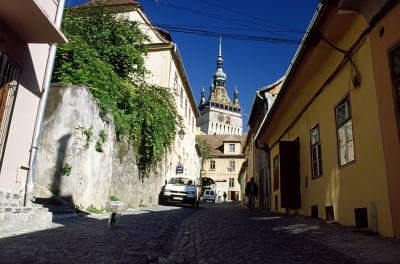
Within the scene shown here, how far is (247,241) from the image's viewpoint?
5.50 meters

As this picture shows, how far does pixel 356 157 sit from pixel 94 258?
16.9 feet

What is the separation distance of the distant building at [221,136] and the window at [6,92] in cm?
5146

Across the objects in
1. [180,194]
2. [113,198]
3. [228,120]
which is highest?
[228,120]

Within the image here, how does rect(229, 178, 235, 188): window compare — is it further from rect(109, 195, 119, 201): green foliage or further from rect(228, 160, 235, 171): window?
rect(109, 195, 119, 201): green foliage

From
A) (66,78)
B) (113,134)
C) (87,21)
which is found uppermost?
(87,21)

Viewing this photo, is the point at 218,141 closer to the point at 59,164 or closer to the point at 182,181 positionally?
the point at 182,181

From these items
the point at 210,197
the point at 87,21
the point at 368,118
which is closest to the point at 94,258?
the point at 368,118

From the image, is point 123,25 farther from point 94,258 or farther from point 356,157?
A: point 94,258

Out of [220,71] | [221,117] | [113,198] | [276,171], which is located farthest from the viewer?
[220,71]

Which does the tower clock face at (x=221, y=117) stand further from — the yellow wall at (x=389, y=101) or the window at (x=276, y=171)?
the yellow wall at (x=389, y=101)

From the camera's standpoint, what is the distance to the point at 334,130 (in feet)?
27.8

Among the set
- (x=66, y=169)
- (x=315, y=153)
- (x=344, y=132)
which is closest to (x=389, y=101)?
(x=344, y=132)

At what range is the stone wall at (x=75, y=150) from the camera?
366 inches

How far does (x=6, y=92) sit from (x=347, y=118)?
6.42 metres
